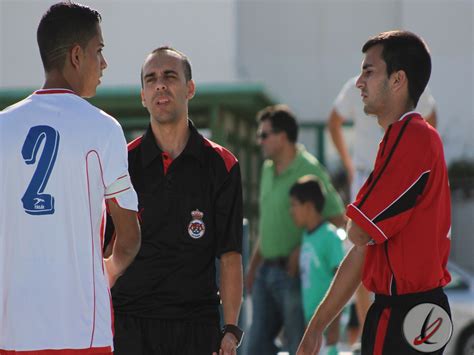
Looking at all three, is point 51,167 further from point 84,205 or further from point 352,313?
point 352,313

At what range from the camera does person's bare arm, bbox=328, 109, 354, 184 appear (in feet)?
24.9

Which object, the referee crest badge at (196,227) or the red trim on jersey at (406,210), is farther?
the referee crest badge at (196,227)

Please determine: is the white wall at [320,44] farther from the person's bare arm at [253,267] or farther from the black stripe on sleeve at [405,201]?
the black stripe on sleeve at [405,201]

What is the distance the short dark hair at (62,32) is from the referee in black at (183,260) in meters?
1.13

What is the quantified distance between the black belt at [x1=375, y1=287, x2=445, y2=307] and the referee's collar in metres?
1.25

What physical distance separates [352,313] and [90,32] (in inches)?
271

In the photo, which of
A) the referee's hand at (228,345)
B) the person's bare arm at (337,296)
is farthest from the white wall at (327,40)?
the person's bare arm at (337,296)

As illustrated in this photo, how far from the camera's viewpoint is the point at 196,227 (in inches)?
185

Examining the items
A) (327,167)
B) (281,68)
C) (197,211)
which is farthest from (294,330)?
(281,68)

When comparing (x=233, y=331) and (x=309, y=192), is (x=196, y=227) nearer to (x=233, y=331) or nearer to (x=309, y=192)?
(x=233, y=331)

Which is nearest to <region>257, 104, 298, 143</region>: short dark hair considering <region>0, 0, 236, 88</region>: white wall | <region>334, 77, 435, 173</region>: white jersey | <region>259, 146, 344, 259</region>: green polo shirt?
<region>259, 146, 344, 259</region>: green polo shirt

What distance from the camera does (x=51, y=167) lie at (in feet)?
11.6

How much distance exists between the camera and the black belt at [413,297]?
402cm

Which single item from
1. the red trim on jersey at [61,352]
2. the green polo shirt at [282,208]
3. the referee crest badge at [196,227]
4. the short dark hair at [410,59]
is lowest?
the green polo shirt at [282,208]
